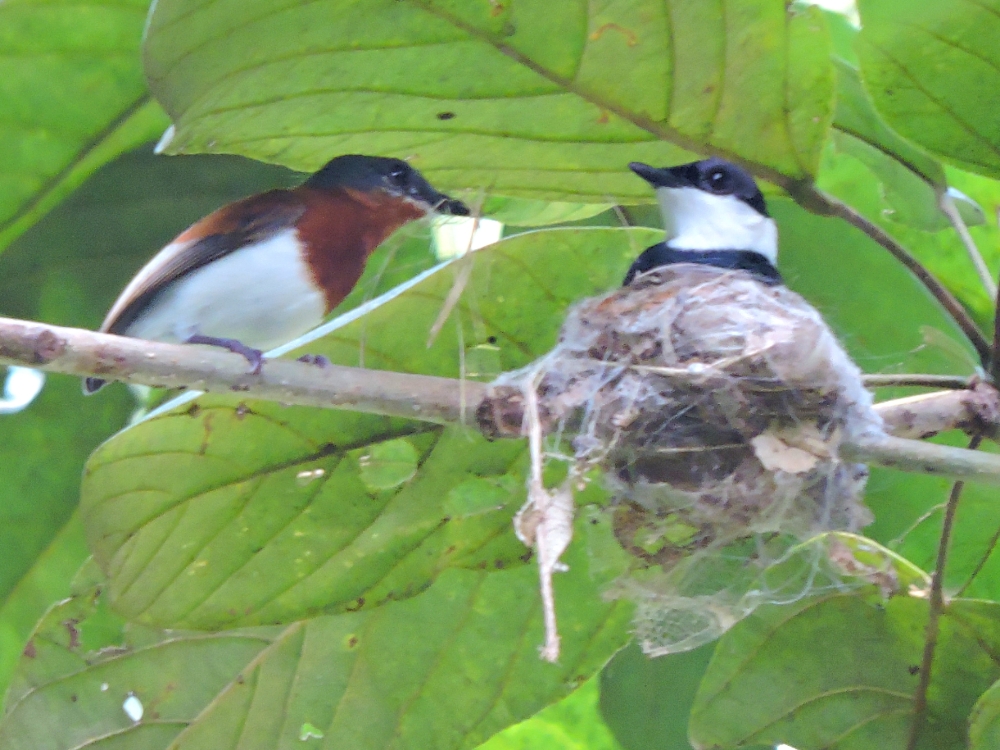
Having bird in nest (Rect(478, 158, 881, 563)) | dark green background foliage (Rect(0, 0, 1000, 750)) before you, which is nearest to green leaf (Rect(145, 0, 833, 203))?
dark green background foliage (Rect(0, 0, 1000, 750))

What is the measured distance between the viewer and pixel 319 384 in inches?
57.5

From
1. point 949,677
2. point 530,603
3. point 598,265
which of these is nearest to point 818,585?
point 949,677

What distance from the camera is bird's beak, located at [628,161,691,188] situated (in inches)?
77.7

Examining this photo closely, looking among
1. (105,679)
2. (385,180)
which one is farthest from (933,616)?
(105,679)

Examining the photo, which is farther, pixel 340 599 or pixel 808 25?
pixel 340 599

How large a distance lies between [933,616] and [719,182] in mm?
1084

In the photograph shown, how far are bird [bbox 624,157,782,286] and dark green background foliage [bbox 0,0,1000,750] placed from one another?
0.84ft

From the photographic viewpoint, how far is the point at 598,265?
195 centimetres

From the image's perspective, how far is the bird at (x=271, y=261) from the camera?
2.18 m

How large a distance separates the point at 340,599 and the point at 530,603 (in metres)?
0.37

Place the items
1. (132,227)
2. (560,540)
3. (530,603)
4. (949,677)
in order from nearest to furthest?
(560,540) → (949,677) → (530,603) → (132,227)

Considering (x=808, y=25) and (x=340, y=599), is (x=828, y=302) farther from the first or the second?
(x=340, y=599)

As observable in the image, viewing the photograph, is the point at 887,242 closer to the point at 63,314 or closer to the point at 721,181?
the point at 721,181

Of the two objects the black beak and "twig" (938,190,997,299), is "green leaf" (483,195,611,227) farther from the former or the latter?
"twig" (938,190,997,299)
